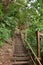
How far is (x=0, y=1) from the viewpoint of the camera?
9.88 meters

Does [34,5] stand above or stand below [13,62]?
above

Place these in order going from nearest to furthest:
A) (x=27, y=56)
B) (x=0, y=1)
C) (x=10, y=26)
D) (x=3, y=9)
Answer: (x=27, y=56)
(x=0, y=1)
(x=3, y=9)
(x=10, y=26)

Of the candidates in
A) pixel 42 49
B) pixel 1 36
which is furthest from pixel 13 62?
pixel 1 36

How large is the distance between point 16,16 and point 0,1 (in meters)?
3.82

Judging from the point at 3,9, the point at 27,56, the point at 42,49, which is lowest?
the point at 27,56

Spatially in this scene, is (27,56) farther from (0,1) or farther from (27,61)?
(0,1)

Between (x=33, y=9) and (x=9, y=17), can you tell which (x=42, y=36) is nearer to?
(x=33, y=9)

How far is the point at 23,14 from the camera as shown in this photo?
12.4m

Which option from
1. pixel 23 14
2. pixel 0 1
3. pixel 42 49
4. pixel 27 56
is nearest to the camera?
pixel 42 49

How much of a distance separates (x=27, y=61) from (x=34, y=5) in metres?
3.55

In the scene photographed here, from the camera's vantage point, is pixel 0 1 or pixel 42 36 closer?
pixel 42 36

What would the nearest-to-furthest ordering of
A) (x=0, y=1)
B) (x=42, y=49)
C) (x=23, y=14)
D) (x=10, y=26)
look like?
(x=42, y=49), (x=0, y=1), (x=23, y=14), (x=10, y=26)

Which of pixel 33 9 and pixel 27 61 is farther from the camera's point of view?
pixel 33 9

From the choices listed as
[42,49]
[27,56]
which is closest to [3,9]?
[27,56]
